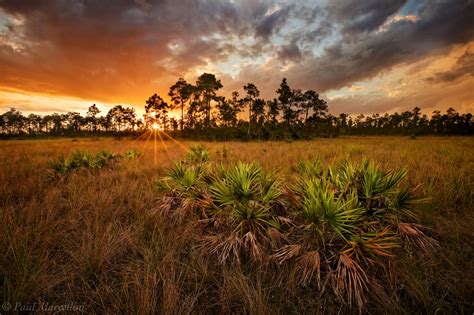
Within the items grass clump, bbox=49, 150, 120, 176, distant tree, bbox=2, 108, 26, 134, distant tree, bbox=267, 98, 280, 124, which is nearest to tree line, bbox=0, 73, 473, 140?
distant tree, bbox=267, 98, 280, 124

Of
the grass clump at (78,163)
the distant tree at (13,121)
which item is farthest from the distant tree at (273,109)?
the distant tree at (13,121)

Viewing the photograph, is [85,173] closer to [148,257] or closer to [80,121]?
[148,257]

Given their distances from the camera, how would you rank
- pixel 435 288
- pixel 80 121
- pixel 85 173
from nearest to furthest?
1. pixel 435 288
2. pixel 85 173
3. pixel 80 121

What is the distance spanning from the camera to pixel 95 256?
255 cm

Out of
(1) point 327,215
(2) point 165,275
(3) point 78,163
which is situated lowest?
(2) point 165,275

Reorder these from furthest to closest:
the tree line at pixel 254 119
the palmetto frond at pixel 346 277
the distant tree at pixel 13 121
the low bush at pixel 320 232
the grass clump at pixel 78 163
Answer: the distant tree at pixel 13 121 < the tree line at pixel 254 119 < the grass clump at pixel 78 163 < the low bush at pixel 320 232 < the palmetto frond at pixel 346 277

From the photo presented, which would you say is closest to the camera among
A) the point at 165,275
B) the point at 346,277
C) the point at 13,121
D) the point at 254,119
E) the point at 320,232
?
the point at 346,277

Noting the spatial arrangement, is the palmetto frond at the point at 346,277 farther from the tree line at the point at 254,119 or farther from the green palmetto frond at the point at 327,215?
the tree line at the point at 254,119

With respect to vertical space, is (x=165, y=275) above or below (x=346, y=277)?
below

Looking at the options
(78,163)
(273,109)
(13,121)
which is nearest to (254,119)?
(273,109)

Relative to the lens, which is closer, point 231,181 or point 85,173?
point 231,181

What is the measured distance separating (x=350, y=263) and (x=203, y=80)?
146 ft

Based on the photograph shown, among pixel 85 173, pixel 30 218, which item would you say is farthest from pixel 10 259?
pixel 85 173

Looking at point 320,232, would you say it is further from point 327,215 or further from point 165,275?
point 165,275
